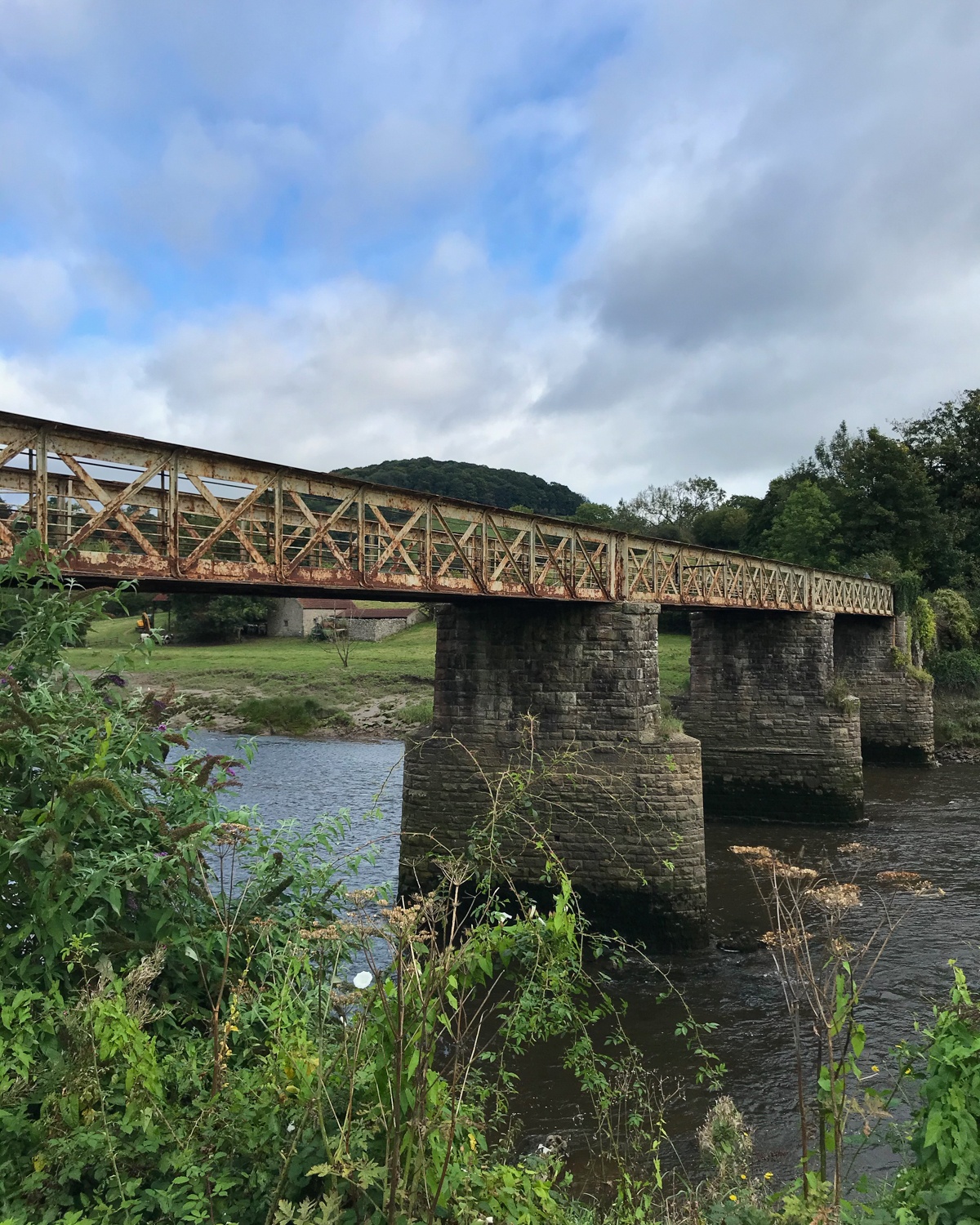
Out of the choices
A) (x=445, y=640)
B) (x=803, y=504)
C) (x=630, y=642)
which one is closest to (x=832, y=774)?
(x=630, y=642)

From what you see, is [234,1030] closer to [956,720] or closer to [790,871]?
[790,871]

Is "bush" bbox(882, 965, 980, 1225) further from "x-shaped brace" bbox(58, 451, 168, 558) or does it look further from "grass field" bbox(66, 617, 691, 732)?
"grass field" bbox(66, 617, 691, 732)

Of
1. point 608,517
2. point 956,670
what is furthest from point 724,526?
point 956,670

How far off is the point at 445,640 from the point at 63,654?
11.3 metres

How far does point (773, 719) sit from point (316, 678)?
1308 inches

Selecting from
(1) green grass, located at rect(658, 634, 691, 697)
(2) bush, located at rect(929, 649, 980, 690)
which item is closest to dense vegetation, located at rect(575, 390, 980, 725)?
(2) bush, located at rect(929, 649, 980, 690)

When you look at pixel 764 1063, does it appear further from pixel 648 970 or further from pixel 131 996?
pixel 131 996

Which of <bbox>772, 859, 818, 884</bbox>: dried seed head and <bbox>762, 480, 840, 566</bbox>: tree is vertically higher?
<bbox>762, 480, 840, 566</bbox>: tree

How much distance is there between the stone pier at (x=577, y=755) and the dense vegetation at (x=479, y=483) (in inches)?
4002

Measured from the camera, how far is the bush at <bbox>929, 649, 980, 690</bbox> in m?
39.0

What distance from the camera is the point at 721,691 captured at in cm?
2709

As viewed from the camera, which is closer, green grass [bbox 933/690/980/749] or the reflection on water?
the reflection on water

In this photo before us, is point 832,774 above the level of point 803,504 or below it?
below

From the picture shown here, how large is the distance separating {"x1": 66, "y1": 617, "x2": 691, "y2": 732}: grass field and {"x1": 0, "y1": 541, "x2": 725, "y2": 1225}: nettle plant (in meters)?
36.8
